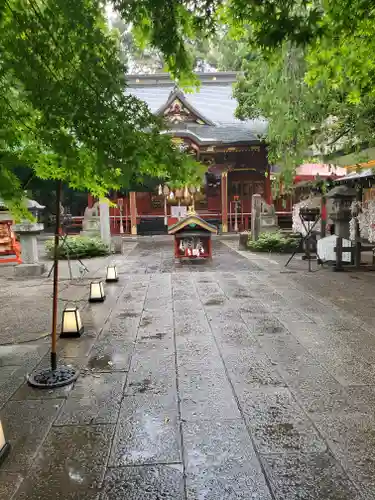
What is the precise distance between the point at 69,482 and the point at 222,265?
910cm

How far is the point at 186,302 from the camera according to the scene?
709 cm

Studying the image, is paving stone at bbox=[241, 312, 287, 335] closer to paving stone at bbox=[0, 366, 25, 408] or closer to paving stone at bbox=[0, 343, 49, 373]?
paving stone at bbox=[0, 343, 49, 373]

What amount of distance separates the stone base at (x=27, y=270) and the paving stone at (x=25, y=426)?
23.9 ft

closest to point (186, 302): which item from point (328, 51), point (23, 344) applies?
point (23, 344)

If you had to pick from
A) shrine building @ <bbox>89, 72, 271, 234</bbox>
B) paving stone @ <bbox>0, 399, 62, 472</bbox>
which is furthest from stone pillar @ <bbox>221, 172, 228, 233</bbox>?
paving stone @ <bbox>0, 399, 62, 472</bbox>

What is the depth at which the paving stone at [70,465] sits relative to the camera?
94.3 inches

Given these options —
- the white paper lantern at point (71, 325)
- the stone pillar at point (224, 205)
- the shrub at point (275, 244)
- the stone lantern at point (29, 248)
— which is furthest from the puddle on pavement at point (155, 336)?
the stone pillar at point (224, 205)

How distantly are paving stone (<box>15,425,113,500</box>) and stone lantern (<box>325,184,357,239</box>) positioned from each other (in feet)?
29.3

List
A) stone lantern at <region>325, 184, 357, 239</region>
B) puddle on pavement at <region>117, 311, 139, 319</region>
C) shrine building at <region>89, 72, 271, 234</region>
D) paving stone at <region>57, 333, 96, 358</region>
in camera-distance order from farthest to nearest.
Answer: shrine building at <region>89, 72, 271, 234</region>, stone lantern at <region>325, 184, 357, 239</region>, puddle on pavement at <region>117, 311, 139, 319</region>, paving stone at <region>57, 333, 96, 358</region>

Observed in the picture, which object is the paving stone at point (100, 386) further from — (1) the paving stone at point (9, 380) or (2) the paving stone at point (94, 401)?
(1) the paving stone at point (9, 380)

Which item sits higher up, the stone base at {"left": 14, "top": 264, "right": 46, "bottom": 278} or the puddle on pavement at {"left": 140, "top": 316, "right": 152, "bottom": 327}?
the stone base at {"left": 14, "top": 264, "right": 46, "bottom": 278}

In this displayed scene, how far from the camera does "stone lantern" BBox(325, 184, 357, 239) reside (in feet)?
34.3

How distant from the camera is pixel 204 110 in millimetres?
23516

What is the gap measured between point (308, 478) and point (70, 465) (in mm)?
1504
